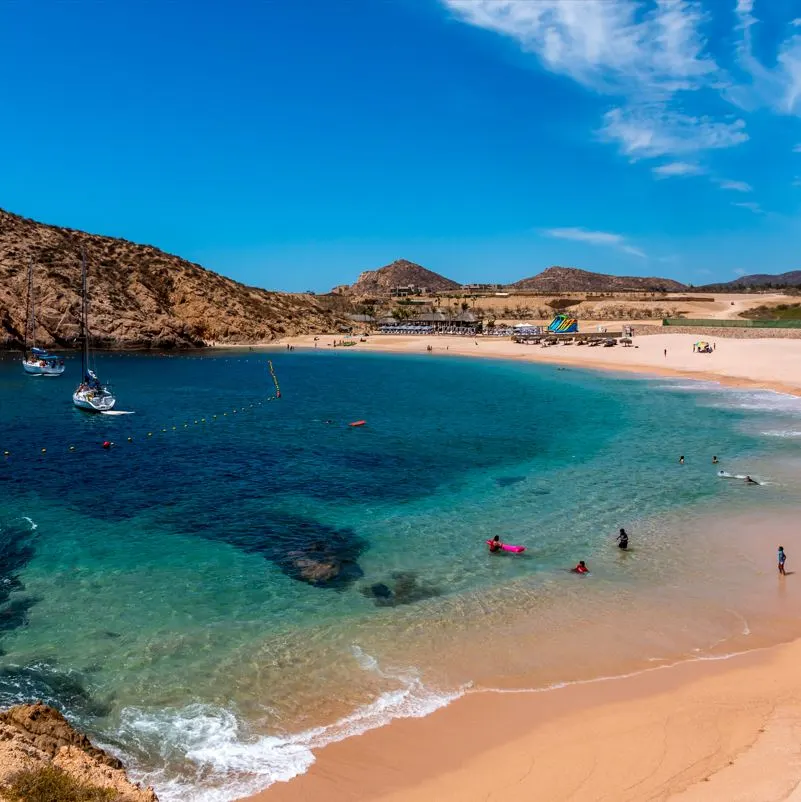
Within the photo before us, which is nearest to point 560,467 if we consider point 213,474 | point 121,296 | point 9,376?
point 213,474

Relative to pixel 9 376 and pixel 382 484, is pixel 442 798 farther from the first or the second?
pixel 9 376

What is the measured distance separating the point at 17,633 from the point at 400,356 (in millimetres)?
100281

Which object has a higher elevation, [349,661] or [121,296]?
[121,296]

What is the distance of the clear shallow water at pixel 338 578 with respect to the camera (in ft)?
42.2

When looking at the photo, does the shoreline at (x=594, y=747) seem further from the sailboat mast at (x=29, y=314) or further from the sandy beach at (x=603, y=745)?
the sailboat mast at (x=29, y=314)

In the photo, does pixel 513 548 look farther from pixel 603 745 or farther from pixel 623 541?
pixel 603 745

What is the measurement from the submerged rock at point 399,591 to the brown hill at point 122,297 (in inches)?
4032

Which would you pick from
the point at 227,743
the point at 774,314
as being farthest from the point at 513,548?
the point at 774,314

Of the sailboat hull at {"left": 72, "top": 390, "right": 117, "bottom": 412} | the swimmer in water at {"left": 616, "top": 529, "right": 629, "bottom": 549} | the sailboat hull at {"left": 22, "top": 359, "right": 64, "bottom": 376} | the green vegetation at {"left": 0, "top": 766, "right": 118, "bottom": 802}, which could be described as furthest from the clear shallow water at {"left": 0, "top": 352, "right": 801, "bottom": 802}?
the sailboat hull at {"left": 22, "top": 359, "right": 64, "bottom": 376}

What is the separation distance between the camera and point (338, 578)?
18.7m

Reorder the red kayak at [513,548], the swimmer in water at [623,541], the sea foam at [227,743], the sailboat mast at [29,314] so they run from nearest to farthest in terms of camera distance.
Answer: the sea foam at [227,743] < the red kayak at [513,548] < the swimmer in water at [623,541] < the sailboat mast at [29,314]

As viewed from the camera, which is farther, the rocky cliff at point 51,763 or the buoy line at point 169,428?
the buoy line at point 169,428

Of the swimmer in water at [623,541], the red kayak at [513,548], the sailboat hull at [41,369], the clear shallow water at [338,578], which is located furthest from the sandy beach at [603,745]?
the sailboat hull at [41,369]

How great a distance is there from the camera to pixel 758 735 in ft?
36.9
